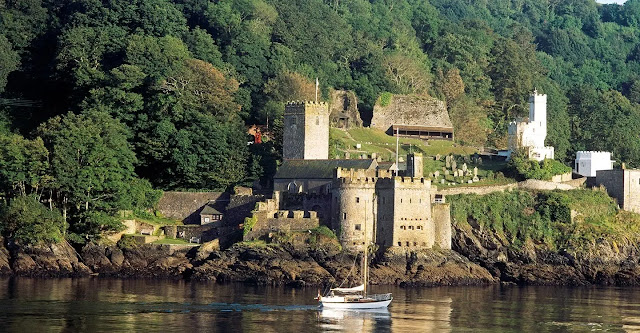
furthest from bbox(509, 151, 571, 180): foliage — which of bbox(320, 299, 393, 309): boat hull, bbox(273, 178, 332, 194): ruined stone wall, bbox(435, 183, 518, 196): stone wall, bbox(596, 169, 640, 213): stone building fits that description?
bbox(320, 299, 393, 309): boat hull

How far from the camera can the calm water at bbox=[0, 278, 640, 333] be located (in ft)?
226

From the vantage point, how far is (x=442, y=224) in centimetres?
9000

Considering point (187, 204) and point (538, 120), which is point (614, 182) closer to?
point (538, 120)

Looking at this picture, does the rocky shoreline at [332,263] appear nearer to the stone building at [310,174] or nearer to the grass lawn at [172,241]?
the grass lawn at [172,241]

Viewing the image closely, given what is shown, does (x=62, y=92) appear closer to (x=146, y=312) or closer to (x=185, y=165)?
(x=185, y=165)

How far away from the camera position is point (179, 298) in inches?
3049

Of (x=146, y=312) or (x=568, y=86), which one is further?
(x=568, y=86)

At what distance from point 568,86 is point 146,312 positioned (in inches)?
3326

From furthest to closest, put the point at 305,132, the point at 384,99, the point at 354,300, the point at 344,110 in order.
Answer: the point at 384,99, the point at 344,110, the point at 305,132, the point at 354,300

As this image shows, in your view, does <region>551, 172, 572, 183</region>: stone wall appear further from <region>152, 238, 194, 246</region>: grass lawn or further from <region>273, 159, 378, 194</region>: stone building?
<region>152, 238, 194, 246</region>: grass lawn

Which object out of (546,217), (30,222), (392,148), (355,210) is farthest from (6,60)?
A: (546,217)

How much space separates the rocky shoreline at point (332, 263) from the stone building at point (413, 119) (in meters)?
21.0

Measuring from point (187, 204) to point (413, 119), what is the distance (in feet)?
75.7

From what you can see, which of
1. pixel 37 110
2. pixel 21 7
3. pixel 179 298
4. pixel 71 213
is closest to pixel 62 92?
pixel 37 110
